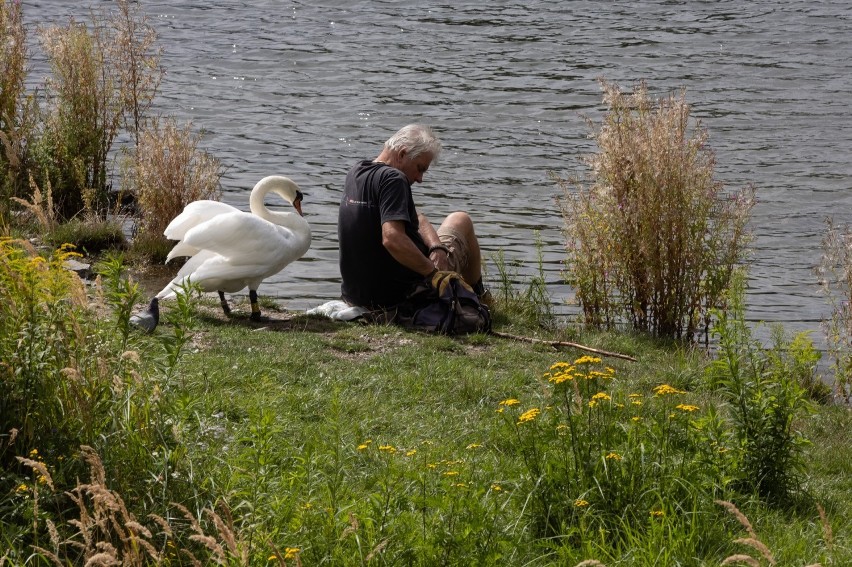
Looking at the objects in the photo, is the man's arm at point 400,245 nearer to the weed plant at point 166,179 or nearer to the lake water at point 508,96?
the lake water at point 508,96

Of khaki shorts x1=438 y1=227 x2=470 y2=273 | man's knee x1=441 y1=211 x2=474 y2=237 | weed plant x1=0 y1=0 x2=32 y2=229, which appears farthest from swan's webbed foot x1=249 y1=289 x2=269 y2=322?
weed plant x1=0 y1=0 x2=32 y2=229

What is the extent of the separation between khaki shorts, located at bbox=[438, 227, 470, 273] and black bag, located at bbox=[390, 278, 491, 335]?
63cm

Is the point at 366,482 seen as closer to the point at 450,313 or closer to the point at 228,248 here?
the point at 450,313

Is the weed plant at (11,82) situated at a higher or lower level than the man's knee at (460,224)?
higher

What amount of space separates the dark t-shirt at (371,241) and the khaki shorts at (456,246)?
0.37 meters

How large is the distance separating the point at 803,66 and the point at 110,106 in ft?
43.4

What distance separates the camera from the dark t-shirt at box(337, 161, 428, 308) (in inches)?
340

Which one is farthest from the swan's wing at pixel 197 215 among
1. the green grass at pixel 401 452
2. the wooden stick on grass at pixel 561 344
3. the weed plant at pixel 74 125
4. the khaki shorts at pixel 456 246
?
the weed plant at pixel 74 125

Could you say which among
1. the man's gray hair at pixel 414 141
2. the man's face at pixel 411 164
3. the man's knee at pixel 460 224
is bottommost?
the man's knee at pixel 460 224

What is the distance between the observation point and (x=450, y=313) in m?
8.42

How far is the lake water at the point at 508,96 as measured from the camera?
13406 mm

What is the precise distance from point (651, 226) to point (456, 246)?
5.25ft

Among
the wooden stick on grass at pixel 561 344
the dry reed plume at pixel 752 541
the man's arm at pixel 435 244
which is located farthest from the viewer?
the man's arm at pixel 435 244

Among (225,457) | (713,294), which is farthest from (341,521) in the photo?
(713,294)
